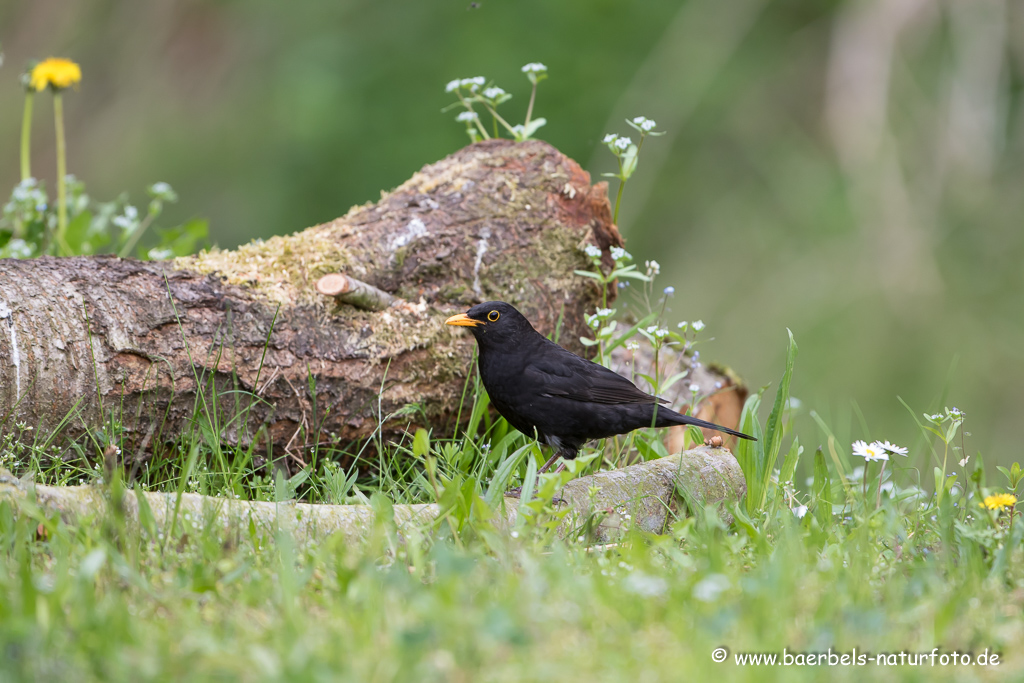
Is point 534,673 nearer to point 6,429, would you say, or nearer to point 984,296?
point 6,429

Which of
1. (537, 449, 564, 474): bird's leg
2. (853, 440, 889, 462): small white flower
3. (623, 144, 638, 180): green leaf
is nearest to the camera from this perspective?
(853, 440, 889, 462): small white flower

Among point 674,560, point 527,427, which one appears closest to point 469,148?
point 527,427

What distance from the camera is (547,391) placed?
3.94 meters

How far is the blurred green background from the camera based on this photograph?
9453mm

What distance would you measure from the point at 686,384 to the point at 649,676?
367cm

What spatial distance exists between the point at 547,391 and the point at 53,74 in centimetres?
348

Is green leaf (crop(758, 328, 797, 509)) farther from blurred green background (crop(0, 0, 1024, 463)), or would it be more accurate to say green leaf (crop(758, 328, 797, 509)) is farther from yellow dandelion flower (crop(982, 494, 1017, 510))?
blurred green background (crop(0, 0, 1024, 463))

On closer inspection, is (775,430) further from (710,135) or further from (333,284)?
(710,135)

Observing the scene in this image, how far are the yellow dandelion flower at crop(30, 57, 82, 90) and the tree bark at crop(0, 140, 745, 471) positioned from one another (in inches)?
73.8

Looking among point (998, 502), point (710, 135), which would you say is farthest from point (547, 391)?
point (710, 135)

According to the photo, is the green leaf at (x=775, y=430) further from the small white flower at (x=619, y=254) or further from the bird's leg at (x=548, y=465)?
the small white flower at (x=619, y=254)

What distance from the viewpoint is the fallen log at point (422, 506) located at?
7.97ft

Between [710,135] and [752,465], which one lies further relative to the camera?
[710,135]

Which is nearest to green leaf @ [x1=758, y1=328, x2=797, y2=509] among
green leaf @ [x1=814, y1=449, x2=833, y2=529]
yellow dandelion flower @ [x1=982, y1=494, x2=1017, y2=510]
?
green leaf @ [x1=814, y1=449, x2=833, y2=529]
